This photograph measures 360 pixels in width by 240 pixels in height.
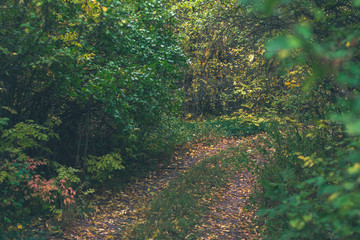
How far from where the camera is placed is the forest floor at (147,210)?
5785mm

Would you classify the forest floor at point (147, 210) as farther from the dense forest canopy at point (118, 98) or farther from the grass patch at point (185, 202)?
the dense forest canopy at point (118, 98)

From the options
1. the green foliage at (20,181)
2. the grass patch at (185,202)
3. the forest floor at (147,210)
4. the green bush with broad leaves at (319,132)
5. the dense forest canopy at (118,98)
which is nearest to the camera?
the green bush with broad leaves at (319,132)

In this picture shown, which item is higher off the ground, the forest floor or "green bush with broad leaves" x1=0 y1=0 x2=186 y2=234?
"green bush with broad leaves" x1=0 y1=0 x2=186 y2=234

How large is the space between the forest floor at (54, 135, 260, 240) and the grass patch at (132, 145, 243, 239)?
0.17 meters

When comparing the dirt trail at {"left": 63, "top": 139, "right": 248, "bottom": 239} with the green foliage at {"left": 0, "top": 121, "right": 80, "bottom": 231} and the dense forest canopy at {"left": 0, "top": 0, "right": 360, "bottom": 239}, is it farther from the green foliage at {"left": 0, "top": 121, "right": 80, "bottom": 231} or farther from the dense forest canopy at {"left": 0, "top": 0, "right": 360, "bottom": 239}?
the green foliage at {"left": 0, "top": 121, "right": 80, "bottom": 231}

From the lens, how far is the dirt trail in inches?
224

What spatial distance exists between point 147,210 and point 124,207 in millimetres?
676

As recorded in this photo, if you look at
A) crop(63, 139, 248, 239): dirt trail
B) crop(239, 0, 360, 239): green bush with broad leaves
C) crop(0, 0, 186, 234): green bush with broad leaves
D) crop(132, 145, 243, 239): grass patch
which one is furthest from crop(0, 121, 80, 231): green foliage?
crop(239, 0, 360, 239): green bush with broad leaves

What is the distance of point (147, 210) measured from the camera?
21.9 ft

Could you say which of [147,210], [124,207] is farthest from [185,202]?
[124,207]

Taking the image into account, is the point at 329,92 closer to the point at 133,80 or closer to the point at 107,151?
the point at 133,80

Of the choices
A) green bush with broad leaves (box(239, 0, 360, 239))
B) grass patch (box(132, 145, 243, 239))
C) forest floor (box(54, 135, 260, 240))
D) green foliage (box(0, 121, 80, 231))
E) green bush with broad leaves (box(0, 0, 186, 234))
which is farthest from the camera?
forest floor (box(54, 135, 260, 240))

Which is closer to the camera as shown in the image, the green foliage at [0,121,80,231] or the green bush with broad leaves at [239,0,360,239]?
the green bush with broad leaves at [239,0,360,239]

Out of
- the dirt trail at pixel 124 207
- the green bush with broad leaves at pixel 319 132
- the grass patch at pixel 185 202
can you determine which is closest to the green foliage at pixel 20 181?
the dirt trail at pixel 124 207
